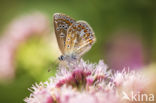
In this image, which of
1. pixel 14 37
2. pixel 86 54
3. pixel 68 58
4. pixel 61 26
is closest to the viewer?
pixel 68 58

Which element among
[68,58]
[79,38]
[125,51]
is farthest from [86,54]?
[68,58]

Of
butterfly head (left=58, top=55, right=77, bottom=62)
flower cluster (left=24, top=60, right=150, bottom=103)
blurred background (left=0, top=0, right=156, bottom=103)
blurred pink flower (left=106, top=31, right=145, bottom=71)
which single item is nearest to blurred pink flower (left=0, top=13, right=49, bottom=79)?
blurred background (left=0, top=0, right=156, bottom=103)

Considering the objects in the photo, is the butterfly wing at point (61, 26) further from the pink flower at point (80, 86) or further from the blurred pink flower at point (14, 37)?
the blurred pink flower at point (14, 37)

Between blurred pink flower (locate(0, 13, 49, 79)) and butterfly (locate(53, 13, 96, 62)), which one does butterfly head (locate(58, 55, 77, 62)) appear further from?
blurred pink flower (locate(0, 13, 49, 79))

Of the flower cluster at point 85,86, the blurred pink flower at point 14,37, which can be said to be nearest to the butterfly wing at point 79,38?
the flower cluster at point 85,86

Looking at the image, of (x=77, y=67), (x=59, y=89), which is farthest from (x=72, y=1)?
(x=59, y=89)

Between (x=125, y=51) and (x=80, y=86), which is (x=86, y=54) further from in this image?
(x=80, y=86)
